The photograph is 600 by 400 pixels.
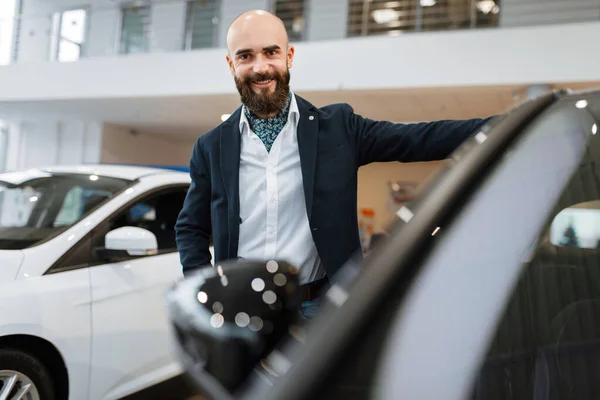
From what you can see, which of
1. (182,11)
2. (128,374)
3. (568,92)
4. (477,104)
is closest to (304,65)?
(477,104)

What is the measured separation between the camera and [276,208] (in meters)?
1.34

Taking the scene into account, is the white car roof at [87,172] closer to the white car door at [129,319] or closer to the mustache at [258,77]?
the white car door at [129,319]

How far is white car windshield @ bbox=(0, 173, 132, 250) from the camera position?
2473 mm

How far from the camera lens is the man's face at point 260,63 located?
135cm

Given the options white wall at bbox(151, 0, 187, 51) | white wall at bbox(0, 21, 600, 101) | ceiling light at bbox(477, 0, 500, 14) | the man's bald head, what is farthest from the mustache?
white wall at bbox(151, 0, 187, 51)

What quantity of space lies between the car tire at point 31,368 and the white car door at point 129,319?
170 mm

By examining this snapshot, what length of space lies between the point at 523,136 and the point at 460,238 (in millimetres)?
203

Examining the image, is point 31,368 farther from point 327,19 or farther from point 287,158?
point 327,19

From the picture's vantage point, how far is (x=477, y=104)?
Result: 7914mm

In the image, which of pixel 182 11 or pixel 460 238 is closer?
pixel 460 238

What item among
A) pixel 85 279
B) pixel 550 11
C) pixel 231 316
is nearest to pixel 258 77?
pixel 231 316

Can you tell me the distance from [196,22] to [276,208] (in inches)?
432

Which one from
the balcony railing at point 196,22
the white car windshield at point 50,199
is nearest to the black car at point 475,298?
the white car windshield at point 50,199

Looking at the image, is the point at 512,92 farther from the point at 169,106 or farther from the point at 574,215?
the point at 574,215
